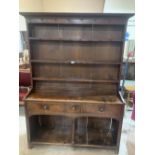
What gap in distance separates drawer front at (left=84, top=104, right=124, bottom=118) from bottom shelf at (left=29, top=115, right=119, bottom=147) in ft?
0.90

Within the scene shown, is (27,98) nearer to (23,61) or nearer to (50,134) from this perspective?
(50,134)

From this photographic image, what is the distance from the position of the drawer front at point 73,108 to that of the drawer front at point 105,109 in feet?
0.25

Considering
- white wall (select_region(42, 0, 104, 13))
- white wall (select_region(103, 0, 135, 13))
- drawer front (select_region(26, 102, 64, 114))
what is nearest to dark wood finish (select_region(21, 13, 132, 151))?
drawer front (select_region(26, 102, 64, 114))

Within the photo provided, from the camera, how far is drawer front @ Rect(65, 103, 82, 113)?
1.97m

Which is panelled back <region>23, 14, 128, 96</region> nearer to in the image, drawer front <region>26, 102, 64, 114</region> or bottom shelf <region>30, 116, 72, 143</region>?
drawer front <region>26, 102, 64, 114</region>

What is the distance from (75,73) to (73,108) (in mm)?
547

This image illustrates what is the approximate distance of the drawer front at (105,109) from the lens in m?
1.95

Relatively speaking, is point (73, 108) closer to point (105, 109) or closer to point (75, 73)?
point (105, 109)

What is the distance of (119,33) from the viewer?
2.13m

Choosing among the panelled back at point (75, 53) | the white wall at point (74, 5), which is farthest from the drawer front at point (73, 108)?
the white wall at point (74, 5)

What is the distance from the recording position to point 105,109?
196 centimetres

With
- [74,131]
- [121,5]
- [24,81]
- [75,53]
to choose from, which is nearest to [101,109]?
[74,131]

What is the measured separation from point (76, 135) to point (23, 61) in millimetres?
2370

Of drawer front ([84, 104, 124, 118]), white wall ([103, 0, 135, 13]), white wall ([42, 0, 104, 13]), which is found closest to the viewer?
drawer front ([84, 104, 124, 118])
